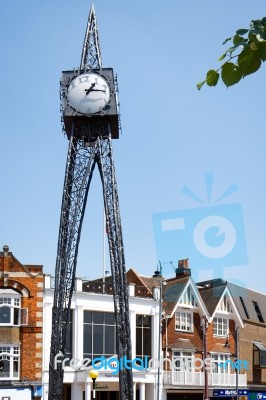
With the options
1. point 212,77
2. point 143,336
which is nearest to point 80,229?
point 143,336

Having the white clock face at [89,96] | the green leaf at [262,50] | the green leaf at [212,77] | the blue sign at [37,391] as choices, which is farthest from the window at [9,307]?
the green leaf at [262,50]

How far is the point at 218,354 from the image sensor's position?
56656 mm

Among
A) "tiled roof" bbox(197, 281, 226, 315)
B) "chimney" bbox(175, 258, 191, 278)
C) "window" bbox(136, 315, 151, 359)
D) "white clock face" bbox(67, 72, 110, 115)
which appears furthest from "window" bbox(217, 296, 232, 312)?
"white clock face" bbox(67, 72, 110, 115)

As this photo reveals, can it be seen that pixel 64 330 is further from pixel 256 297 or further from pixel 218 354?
pixel 256 297

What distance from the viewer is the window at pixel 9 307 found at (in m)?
44.7

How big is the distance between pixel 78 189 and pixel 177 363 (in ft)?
56.8

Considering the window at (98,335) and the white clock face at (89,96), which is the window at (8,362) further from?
the white clock face at (89,96)

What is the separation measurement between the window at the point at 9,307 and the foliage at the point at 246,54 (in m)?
41.3

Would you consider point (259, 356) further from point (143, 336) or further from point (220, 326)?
point (143, 336)

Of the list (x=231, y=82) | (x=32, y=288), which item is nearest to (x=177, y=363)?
(x=32, y=288)

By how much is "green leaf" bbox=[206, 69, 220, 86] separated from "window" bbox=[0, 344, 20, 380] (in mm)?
41265

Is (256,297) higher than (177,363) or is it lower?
higher

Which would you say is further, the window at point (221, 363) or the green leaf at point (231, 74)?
the window at point (221, 363)

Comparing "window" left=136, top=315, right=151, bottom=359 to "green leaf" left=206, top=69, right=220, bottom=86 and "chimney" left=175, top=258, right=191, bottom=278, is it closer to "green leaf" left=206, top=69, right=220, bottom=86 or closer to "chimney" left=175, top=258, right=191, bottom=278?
"chimney" left=175, top=258, right=191, bottom=278
